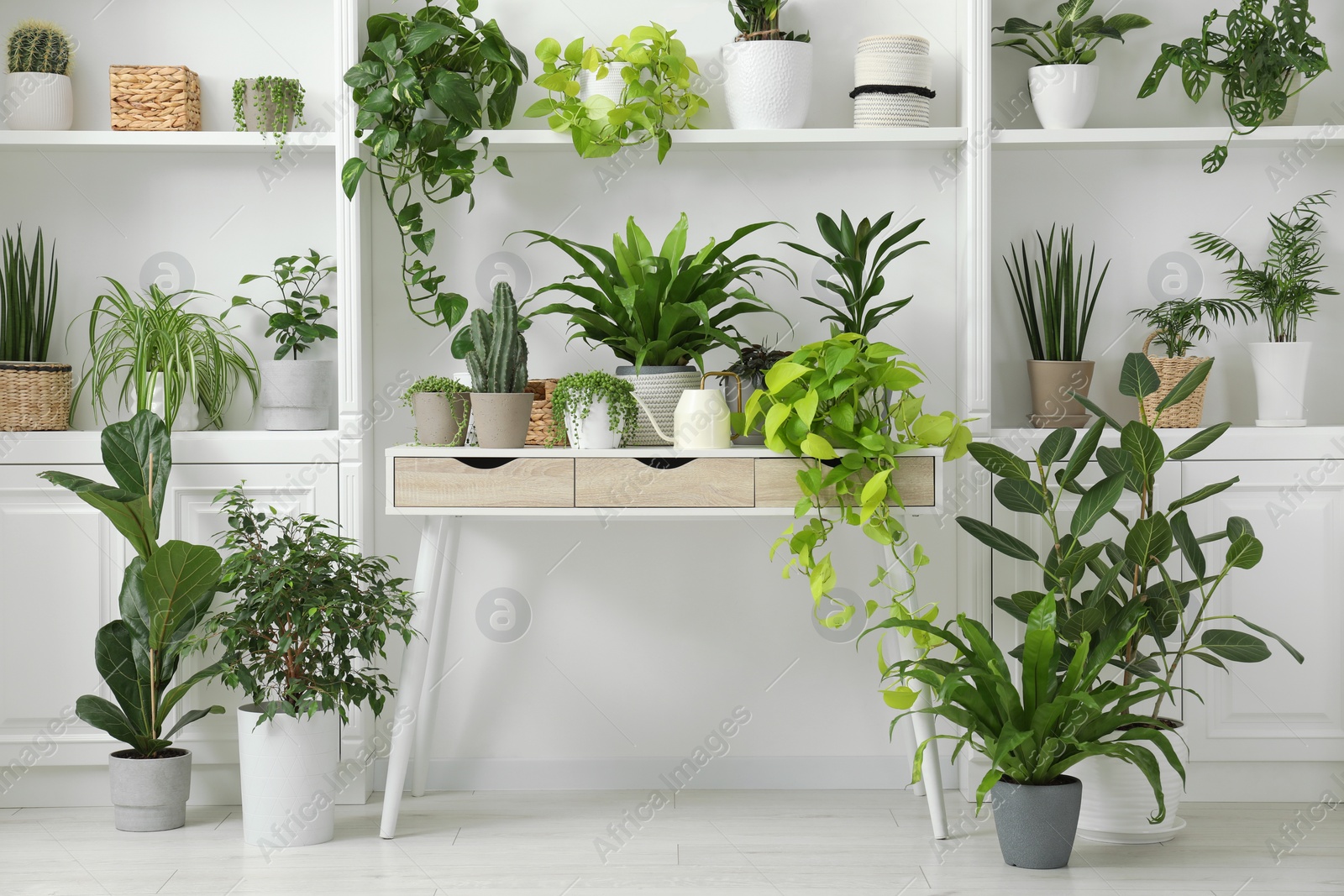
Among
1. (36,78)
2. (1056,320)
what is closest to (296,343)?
(36,78)

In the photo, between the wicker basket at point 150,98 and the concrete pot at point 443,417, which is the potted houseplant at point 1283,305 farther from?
the wicker basket at point 150,98

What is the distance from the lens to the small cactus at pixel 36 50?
2.68m

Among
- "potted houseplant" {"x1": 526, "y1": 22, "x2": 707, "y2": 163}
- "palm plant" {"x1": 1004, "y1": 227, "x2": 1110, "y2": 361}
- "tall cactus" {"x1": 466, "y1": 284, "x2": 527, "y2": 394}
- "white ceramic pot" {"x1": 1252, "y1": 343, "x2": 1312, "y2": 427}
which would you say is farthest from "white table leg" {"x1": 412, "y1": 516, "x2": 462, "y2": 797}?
"white ceramic pot" {"x1": 1252, "y1": 343, "x2": 1312, "y2": 427}

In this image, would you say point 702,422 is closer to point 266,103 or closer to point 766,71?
point 766,71

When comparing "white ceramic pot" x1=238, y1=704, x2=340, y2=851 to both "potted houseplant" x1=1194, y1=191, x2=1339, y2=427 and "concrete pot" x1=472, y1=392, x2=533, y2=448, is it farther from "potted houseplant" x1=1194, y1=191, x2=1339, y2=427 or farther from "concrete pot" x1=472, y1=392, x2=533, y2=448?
"potted houseplant" x1=1194, y1=191, x2=1339, y2=427

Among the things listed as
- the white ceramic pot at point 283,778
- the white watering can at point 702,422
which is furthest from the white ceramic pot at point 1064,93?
the white ceramic pot at point 283,778

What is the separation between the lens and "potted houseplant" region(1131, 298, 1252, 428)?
8.83 ft

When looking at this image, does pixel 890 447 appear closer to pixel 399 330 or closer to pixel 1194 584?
pixel 1194 584

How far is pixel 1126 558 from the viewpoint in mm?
2367

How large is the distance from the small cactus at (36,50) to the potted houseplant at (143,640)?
96 cm

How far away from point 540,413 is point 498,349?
26cm

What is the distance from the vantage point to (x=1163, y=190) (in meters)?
2.87

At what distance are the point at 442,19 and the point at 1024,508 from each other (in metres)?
1.83

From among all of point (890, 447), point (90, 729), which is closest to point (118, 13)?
point (90, 729)
